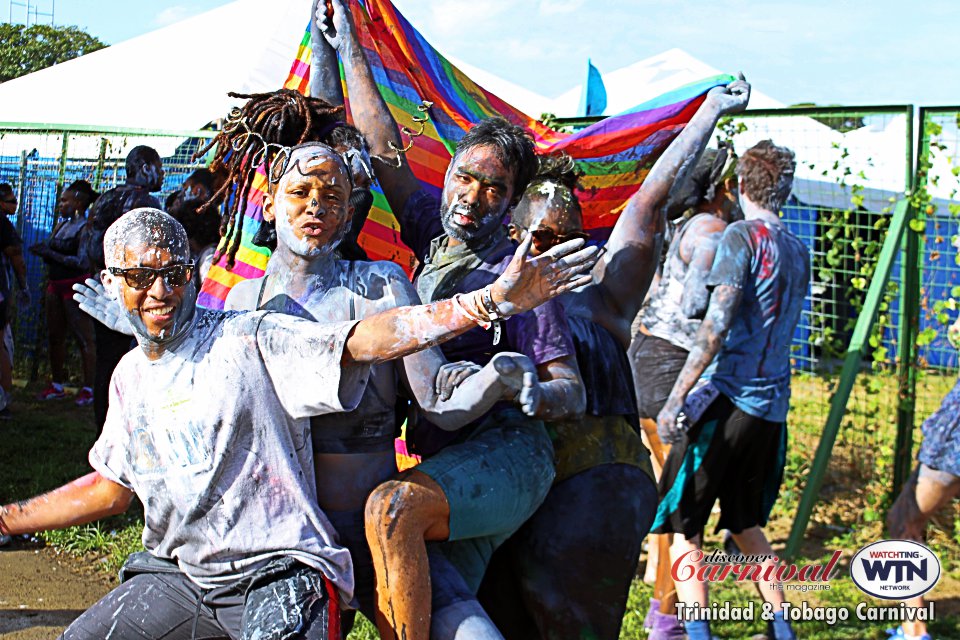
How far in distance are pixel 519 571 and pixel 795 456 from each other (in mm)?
4136

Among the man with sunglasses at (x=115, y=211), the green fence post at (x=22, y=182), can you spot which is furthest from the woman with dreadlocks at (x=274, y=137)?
the green fence post at (x=22, y=182)

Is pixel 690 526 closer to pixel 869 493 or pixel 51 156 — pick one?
pixel 869 493

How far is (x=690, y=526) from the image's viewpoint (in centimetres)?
455

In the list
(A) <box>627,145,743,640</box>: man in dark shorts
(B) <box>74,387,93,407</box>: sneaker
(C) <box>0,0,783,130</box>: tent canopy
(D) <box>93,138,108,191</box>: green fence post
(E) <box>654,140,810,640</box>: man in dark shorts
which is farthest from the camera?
(C) <box>0,0,783,130</box>: tent canopy

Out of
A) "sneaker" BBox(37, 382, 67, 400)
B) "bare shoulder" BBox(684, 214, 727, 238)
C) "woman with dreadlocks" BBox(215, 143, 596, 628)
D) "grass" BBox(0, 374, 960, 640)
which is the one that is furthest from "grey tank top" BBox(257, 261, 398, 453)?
"sneaker" BBox(37, 382, 67, 400)

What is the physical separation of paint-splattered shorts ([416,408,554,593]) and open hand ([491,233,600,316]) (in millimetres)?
539

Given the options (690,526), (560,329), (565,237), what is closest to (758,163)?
(690,526)

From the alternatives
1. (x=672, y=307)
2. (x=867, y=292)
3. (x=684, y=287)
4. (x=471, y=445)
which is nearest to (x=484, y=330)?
(x=471, y=445)

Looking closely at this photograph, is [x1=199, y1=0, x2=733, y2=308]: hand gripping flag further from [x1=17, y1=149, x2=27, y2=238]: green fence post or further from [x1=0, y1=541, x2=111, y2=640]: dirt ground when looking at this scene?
[x1=17, y1=149, x2=27, y2=238]: green fence post

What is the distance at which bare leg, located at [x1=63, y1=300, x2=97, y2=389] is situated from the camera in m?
9.02

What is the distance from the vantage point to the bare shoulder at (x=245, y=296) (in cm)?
272

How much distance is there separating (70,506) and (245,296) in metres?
0.69

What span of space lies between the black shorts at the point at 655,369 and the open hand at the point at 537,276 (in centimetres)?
292

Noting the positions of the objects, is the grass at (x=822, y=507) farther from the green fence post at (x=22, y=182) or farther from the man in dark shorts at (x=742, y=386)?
the green fence post at (x=22, y=182)
